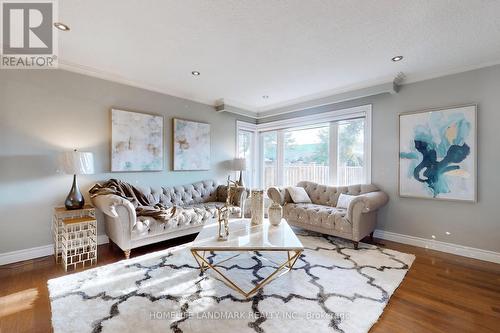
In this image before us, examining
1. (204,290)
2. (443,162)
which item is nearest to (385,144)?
(443,162)

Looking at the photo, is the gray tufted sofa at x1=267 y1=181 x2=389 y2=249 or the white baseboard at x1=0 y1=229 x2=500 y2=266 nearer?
the white baseboard at x1=0 y1=229 x2=500 y2=266

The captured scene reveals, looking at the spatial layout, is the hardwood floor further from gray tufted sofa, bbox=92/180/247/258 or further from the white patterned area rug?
gray tufted sofa, bbox=92/180/247/258

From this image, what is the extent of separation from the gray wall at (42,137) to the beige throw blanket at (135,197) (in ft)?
1.01

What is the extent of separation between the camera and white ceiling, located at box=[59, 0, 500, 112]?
1.94 meters

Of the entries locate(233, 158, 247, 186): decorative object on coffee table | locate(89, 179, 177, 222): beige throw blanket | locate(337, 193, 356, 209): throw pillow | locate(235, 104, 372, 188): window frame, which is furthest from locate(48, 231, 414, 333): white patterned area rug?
locate(233, 158, 247, 186): decorative object on coffee table

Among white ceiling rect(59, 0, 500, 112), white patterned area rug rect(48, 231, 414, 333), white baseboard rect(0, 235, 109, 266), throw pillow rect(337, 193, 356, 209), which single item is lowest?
white patterned area rug rect(48, 231, 414, 333)

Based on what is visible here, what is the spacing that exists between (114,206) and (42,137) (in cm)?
138

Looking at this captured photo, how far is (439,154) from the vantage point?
3.14 metres

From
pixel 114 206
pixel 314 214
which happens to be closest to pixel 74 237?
pixel 114 206

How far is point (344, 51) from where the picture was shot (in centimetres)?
267

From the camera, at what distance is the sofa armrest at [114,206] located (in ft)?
8.50

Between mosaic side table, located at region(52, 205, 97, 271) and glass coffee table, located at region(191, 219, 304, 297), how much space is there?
1396mm

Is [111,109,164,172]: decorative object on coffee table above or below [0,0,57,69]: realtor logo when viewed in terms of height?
below

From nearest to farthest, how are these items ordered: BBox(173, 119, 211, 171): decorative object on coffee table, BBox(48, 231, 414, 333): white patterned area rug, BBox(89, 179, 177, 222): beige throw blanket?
BBox(48, 231, 414, 333): white patterned area rug, BBox(89, 179, 177, 222): beige throw blanket, BBox(173, 119, 211, 171): decorative object on coffee table
